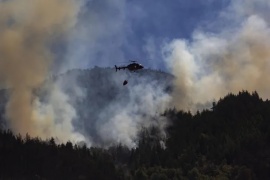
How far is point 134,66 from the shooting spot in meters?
145
